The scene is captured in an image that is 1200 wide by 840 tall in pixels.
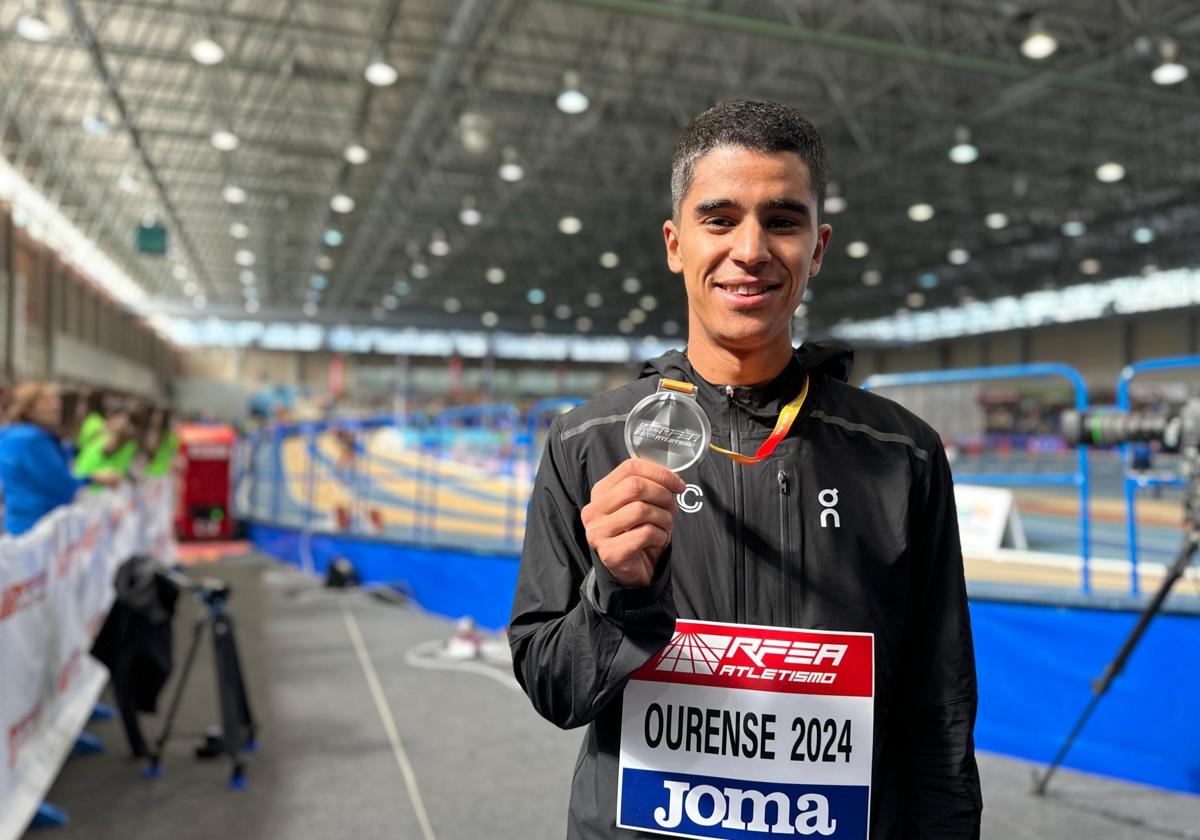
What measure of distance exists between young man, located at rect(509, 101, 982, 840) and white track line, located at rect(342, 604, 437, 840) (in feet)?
9.09

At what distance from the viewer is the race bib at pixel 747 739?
4.18 feet

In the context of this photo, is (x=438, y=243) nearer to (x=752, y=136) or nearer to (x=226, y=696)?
(x=226, y=696)

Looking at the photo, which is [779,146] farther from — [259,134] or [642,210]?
[642,210]

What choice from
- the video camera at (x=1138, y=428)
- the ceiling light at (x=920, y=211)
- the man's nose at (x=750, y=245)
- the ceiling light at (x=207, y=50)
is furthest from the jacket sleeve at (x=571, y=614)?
the ceiling light at (x=920, y=211)

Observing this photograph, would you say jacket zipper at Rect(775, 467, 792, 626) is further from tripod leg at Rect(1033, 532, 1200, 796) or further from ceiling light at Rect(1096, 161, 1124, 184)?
ceiling light at Rect(1096, 161, 1124, 184)

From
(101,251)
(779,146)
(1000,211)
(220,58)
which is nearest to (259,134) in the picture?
(220,58)

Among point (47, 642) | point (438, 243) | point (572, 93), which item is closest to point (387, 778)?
point (47, 642)

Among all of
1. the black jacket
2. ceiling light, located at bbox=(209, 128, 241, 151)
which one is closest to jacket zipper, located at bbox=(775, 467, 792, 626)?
the black jacket

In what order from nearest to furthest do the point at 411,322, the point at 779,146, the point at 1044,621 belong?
the point at 779,146 < the point at 1044,621 < the point at 411,322

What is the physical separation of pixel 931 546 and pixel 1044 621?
368 centimetres

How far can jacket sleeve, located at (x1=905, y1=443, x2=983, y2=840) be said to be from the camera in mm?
1273

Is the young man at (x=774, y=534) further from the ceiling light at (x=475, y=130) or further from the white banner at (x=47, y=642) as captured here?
the ceiling light at (x=475, y=130)

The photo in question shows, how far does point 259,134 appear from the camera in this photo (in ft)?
77.0

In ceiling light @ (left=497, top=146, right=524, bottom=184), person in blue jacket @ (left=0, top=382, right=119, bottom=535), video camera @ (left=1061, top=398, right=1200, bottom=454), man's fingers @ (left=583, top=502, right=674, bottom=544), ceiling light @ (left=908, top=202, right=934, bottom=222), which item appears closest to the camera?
man's fingers @ (left=583, top=502, right=674, bottom=544)
